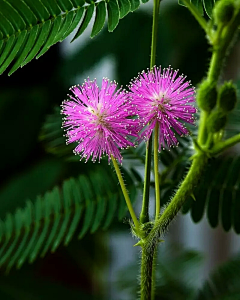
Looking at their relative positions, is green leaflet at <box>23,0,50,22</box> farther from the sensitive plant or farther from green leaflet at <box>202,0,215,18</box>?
green leaflet at <box>202,0,215,18</box>

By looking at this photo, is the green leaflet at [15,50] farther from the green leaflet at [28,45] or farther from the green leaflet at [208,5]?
the green leaflet at [208,5]

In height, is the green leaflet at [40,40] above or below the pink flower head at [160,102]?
above

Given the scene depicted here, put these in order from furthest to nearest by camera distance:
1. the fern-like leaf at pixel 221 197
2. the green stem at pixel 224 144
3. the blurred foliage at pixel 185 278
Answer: the blurred foliage at pixel 185 278, the fern-like leaf at pixel 221 197, the green stem at pixel 224 144

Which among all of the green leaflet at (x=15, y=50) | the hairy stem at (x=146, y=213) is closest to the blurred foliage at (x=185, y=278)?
the hairy stem at (x=146, y=213)

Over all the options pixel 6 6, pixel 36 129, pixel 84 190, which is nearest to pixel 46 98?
pixel 36 129

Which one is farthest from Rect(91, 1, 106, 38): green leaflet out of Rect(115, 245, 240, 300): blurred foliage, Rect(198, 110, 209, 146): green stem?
Rect(115, 245, 240, 300): blurred foliage

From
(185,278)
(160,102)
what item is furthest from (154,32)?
(185,278)
